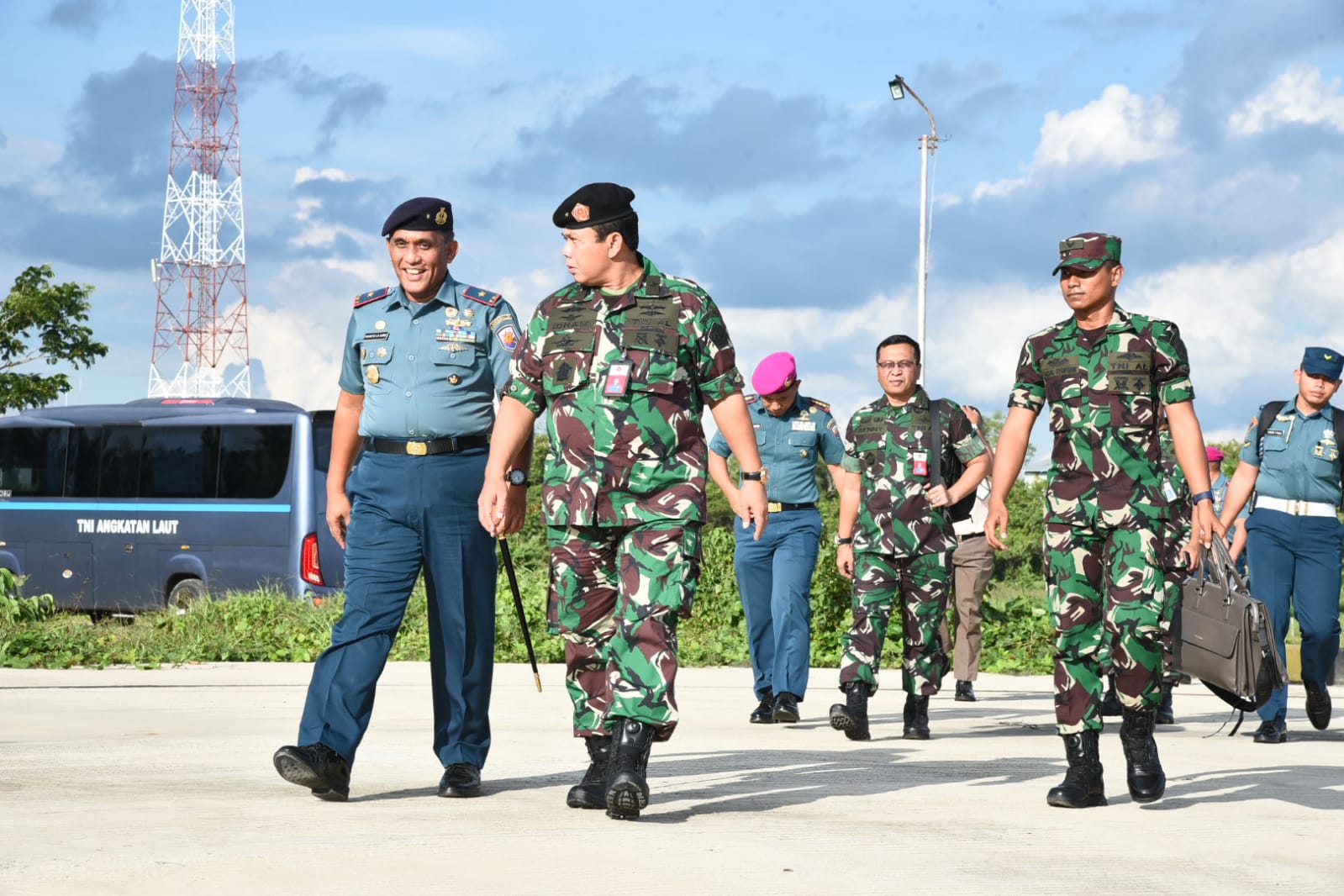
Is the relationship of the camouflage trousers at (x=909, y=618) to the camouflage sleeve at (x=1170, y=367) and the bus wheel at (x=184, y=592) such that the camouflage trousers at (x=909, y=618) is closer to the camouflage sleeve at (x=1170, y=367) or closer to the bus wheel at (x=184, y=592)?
the camouflage sleeve at (x=1170, y=367)

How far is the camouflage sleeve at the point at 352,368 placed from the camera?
649cm

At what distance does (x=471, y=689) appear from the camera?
637cm

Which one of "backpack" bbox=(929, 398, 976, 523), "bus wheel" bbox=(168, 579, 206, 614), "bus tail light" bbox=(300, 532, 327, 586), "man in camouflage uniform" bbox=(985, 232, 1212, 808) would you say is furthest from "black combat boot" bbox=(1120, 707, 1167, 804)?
"bus wheel" bbox=(168, 579, 206, 614)

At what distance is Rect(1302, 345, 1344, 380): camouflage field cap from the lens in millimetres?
9680

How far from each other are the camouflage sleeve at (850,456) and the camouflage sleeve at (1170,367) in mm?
3044

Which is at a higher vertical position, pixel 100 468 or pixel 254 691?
pixel 100 468

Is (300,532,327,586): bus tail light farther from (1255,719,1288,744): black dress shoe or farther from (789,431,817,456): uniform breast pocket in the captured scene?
(1255,719,1288,744): black dress shoe

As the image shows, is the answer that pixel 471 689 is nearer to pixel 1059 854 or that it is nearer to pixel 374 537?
pixel 374 537

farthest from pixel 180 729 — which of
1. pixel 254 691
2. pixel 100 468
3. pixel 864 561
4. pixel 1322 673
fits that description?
pixel 100 468

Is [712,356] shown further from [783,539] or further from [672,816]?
[783,539]

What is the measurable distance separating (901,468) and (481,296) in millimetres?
3422

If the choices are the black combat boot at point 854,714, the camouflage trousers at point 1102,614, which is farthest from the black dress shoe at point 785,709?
the camouflage trousers at point 1102,614

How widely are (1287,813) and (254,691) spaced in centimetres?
731

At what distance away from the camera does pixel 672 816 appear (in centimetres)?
586
